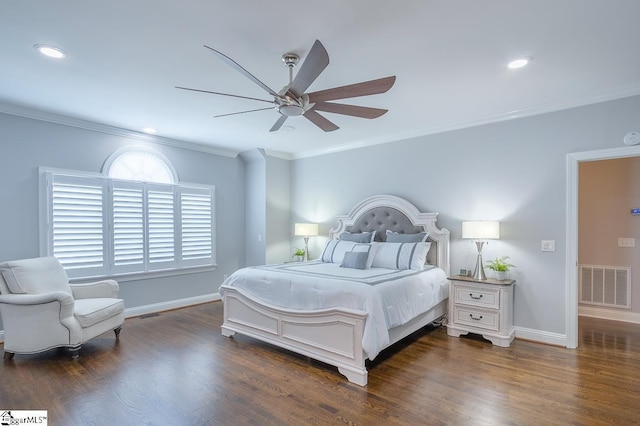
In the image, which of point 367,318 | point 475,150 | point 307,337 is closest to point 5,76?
point 307,337

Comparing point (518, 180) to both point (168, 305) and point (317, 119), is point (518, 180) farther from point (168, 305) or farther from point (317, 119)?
point (168, 305)

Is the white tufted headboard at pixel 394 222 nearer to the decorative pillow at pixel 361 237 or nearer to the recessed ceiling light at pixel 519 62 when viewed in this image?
the decorative pillow at pixel 361 237

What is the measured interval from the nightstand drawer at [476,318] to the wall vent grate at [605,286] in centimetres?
227

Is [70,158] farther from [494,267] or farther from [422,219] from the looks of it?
[494,267]

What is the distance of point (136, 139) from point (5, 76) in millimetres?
1881

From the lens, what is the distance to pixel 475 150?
4.26 metres

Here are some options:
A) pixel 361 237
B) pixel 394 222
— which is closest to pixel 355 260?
pixel 361 237

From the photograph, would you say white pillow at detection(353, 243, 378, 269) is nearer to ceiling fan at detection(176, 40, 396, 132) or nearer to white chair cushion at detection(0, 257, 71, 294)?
ceiling fan at detection(176, 40, 396, 132)

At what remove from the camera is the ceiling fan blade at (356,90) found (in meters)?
2.25

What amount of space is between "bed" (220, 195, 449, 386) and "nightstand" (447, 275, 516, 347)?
0.22 meters

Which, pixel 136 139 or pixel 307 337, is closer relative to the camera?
pixel 307 337

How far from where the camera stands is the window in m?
4.15

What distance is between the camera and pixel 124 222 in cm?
470

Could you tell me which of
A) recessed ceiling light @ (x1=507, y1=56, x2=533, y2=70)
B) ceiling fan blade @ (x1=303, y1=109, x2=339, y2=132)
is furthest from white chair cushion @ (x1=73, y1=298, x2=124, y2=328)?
recessed ceiling light @ (x1=507, y1=56, x2=533, y2=70)
